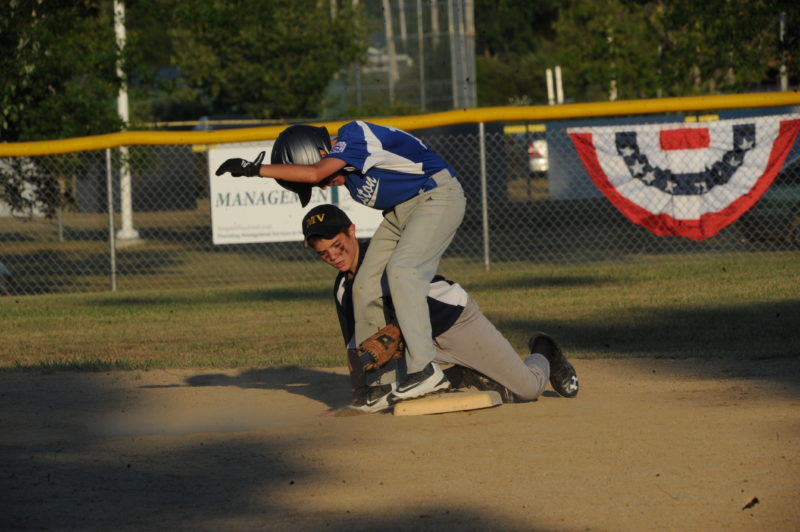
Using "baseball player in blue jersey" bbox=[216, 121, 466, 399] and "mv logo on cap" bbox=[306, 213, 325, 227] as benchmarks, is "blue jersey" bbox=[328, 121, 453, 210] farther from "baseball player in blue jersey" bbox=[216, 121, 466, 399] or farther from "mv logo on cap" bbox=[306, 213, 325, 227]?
"mv logo on cap" bbox=[306, 213, 325, 227]

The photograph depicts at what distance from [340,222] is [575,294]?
582 cm

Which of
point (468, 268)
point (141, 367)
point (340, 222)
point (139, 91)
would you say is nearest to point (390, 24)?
point (139, 91)

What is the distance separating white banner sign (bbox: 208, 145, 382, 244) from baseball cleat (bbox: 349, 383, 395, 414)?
→ 7.00m

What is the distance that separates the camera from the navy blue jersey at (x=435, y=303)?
241 inches

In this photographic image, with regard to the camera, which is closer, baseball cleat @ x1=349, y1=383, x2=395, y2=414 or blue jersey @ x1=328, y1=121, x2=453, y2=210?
blue jersey @ x1=328, y1=121, x2=453, y2=210

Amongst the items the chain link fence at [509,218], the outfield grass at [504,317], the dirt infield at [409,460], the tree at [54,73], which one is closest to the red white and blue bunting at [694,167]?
the chain link fence at [509,218]

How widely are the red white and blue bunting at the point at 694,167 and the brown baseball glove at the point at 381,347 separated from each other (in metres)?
7.31

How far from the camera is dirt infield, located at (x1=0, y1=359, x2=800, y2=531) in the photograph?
165 inches

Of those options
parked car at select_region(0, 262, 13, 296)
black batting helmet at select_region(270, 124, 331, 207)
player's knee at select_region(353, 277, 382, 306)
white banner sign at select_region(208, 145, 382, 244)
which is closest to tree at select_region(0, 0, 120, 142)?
parked car at select_region(0, 262, 13, 296)

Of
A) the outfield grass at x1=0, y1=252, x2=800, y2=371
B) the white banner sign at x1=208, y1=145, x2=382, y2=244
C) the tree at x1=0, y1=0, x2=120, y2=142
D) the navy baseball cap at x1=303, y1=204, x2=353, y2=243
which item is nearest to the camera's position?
the navy baseball cap at x1=303, y1=204, x2=353, y2=243

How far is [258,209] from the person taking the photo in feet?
43.5

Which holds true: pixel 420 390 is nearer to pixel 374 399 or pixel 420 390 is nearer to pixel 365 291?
pixel 374 399

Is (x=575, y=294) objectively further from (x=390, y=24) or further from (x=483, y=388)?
(x=390, y=24)

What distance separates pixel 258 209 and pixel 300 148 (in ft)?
24.2
